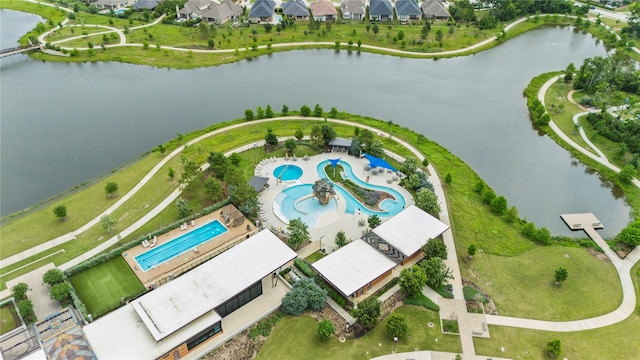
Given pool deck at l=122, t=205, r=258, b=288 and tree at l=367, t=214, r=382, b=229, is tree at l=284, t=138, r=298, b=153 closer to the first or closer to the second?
pool deck at l=122, t=205, r=258, b=288

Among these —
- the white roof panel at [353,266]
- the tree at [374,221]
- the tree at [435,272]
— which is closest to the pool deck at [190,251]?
the white roof panel at [353,266]

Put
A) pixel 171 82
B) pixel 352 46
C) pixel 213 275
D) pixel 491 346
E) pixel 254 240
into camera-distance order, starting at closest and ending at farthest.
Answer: pixel 491 346
pixel 213 275
pixel 254 240
pixel 171 82
pixel 352 46

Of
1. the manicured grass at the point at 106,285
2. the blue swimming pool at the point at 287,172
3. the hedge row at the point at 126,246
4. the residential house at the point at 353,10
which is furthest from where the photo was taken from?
the residential house at the point at 353,10

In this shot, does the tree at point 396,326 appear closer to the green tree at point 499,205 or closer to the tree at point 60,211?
the green tree at point 499,205

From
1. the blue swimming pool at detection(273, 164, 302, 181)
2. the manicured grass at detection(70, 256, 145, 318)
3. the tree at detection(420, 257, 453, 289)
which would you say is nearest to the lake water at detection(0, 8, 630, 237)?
the blue swimming pool at detection(273, 164, 302, 181)

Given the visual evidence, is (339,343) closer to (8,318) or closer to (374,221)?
(374,221)

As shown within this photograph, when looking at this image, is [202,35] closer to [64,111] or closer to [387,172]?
[64,111]

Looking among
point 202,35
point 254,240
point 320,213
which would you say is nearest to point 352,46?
point 202,35
